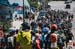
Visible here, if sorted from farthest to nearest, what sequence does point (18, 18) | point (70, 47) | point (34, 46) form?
point (18, 18)
point (70, 47)
point (34, 46)

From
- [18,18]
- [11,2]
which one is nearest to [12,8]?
[11,2]

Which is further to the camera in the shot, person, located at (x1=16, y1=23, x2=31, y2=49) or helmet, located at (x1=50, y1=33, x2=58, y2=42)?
person, located at (x1=16, y1=23, x2=31, y2=49)

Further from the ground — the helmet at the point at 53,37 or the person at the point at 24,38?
the helmet at the point at 53,37

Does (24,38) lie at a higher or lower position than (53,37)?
lower

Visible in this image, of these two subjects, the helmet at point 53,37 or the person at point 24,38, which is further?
the person at point 24,38

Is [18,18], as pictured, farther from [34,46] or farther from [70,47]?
[34,46]

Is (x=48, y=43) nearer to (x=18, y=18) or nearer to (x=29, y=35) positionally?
(x=29, y=35)

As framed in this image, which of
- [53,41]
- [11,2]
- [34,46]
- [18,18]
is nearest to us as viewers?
[53,41]

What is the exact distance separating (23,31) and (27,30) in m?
0.14

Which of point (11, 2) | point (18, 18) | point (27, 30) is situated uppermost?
point (27, 30)

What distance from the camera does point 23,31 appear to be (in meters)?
13.2

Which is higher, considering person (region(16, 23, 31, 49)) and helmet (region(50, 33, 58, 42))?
helmet (region(50, 33, 58, 42))

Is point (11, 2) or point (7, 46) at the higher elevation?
point (7, 46)

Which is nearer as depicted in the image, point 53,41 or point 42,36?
point 53,41
